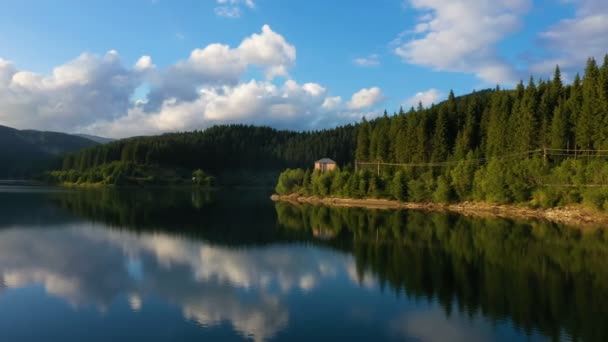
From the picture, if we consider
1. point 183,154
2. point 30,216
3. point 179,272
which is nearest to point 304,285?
point 179,272

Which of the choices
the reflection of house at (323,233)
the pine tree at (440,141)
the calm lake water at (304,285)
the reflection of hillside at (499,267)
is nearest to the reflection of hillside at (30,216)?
the calm lake water at (304,285)

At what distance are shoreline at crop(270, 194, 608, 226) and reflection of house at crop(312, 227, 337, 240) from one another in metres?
26.7

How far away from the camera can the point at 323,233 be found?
47.1 m

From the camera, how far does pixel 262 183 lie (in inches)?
7746

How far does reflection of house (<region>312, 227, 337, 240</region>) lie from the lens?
44.3 metres

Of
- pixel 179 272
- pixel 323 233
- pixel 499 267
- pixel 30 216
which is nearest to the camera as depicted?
pixel 179 272

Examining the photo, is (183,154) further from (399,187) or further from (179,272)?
(179,272)

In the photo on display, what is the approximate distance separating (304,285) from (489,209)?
52.7m

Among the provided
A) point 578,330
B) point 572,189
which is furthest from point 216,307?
point 572,189

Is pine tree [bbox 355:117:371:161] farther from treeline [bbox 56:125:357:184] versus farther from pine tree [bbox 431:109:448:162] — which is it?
treeline [bbox 56:125:357:184]

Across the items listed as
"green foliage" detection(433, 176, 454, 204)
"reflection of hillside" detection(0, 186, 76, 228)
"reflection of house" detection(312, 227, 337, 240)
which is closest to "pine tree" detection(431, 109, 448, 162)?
"green foliage" detection(433, 176, 454, 204)

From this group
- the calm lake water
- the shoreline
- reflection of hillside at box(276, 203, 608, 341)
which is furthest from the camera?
the shoreline

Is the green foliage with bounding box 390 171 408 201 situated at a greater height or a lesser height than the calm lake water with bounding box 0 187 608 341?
greater

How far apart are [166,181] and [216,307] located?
160 meters
